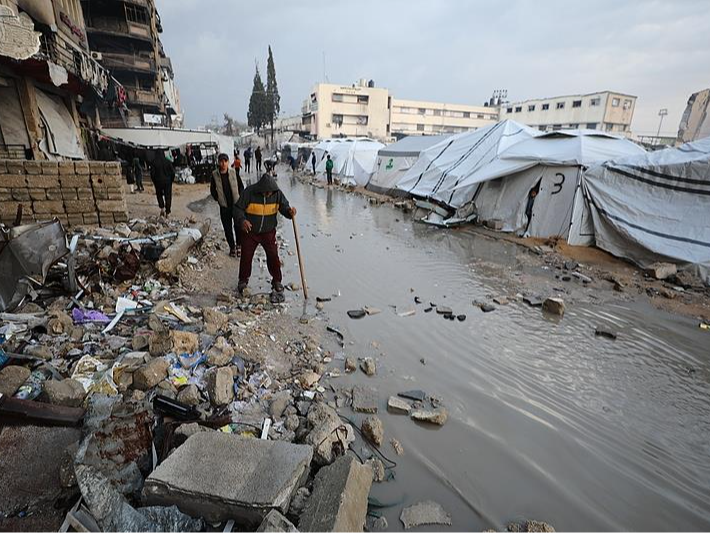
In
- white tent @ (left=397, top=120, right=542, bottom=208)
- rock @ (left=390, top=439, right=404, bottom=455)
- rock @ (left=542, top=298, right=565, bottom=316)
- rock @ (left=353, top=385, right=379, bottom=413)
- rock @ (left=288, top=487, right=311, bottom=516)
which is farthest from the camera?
white tent @ (left=397, top=120, right=542, bottom=208)

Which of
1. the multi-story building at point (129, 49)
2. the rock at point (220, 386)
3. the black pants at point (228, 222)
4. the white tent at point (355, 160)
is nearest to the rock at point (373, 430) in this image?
the rock at point (220, 386)

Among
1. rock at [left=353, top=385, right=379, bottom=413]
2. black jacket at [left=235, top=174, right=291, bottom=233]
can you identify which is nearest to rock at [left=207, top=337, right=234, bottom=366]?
rock at [left=353, top=385, right=379, bottom=413]

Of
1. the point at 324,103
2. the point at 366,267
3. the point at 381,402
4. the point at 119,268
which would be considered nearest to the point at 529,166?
the point at 366,267

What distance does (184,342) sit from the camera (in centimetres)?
342

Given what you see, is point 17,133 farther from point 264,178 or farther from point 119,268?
point 264,178

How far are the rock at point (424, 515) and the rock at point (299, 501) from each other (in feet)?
2.29

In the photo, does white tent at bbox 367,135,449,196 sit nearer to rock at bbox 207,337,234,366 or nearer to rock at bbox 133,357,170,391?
rock at bbox 207,337,234,366

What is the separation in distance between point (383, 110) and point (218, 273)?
186ft

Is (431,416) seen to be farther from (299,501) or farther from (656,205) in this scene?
(656,205)

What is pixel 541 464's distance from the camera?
2.72 metres

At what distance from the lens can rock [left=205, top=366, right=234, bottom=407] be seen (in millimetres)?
2871

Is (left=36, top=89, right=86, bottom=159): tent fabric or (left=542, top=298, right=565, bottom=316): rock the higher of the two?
(left=36, top=89, right=86, bottom=159): tent fabric

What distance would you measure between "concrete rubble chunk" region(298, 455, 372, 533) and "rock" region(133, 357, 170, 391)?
1.60 m

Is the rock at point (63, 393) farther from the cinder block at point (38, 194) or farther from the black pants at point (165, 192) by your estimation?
the black pants at point (165, 192)
